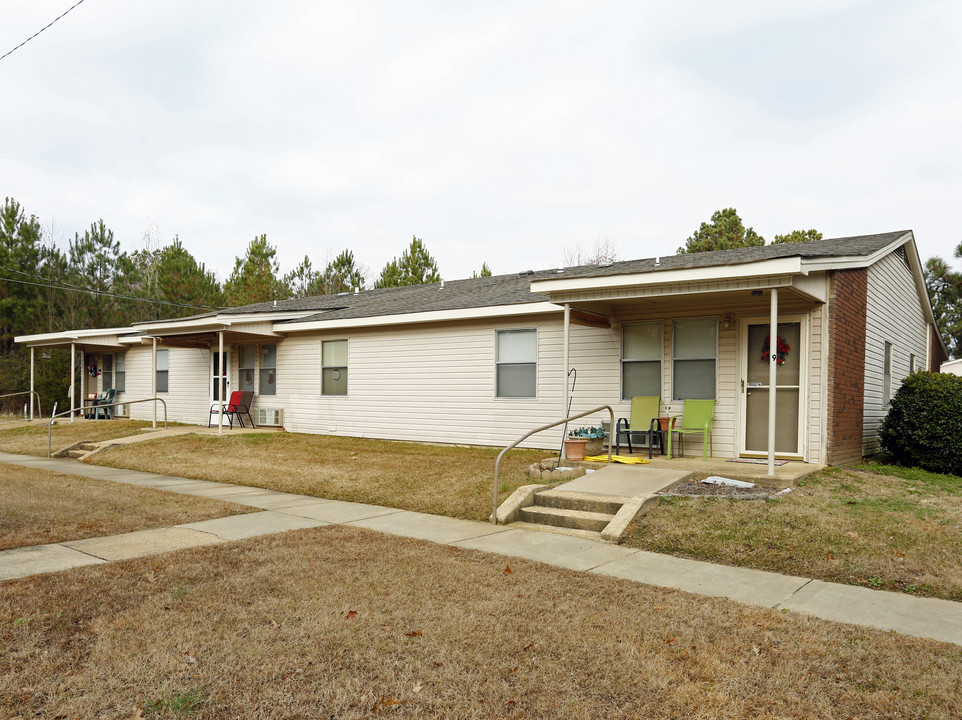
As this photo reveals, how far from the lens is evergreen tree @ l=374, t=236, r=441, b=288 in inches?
1453

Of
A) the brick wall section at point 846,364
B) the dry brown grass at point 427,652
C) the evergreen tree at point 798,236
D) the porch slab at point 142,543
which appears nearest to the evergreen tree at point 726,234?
the evergreen tree at point 798,236

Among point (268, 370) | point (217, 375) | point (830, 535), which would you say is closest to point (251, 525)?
point (830, 535)

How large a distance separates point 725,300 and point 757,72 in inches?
288

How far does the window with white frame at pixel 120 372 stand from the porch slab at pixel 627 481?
18.2 metres

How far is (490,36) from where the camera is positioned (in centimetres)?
1121

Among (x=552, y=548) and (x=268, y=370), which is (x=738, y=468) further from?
(x=268, y=370)

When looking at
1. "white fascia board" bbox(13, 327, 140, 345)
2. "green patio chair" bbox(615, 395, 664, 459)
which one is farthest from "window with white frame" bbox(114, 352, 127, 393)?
"green patio chair" bbox(615, 395, 664, 459)

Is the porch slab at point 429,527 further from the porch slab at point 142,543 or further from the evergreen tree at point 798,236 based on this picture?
the evergreen tree at point 798,236

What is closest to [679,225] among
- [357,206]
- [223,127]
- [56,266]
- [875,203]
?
[875,203]

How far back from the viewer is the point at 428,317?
1339 cm

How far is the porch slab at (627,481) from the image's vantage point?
7500 millimetres

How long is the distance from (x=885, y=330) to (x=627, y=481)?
7207mm

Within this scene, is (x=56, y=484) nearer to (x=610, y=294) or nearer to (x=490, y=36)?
(x=610, y=294)

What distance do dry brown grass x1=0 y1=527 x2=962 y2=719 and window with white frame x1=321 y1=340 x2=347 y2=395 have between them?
10.5 m
